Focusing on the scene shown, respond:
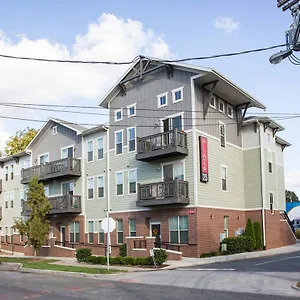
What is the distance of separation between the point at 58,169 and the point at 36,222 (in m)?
6.39

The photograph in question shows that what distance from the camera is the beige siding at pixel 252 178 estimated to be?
1313 inches

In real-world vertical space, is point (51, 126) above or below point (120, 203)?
above

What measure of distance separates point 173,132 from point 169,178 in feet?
10.8

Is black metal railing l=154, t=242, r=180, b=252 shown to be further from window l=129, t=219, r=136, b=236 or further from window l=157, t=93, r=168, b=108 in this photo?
window l=157, t=93, r=168, b=108

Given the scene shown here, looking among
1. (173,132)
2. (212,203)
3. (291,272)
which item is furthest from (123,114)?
(291,272)

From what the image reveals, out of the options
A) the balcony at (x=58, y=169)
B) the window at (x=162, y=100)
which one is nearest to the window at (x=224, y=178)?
the window at (x=162, y=100)

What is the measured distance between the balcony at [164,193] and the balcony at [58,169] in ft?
28.6

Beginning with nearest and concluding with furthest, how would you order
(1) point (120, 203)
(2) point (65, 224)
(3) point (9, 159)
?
(1) point (120, 203), (2) point (65, 224), (3) point (9, 159)

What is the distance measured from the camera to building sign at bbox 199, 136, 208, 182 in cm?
2853

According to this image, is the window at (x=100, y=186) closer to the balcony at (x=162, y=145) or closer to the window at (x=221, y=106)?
the balcony at (x=162, y=145)

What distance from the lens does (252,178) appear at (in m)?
33.8

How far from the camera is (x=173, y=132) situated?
92.8ft

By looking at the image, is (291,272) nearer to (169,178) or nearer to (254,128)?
(169,178)

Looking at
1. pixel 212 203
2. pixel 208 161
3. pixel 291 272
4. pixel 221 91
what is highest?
pixel 221 91
